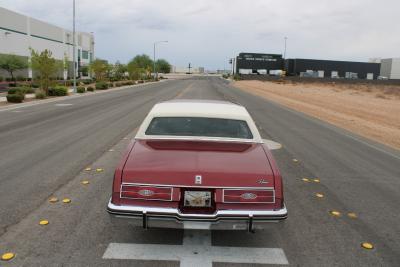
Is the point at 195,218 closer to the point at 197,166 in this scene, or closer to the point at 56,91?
the point at 197,166

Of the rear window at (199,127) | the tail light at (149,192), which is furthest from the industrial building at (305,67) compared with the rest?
the tail light at (149,192)

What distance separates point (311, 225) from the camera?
16.9ft

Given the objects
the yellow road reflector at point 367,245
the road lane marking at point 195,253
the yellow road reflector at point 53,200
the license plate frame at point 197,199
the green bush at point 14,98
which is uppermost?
the license plate frame at point 197,199

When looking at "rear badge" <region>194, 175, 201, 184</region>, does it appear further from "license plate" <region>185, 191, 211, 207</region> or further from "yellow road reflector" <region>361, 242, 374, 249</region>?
"yellow road reflector" <region>361, 242, 374, 249</region>

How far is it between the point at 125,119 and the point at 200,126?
38.9ft

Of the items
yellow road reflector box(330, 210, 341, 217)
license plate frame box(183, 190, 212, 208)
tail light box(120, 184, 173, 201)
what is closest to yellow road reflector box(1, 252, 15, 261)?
tail light box(120, 184, 173, 201)

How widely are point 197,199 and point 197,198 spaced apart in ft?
0.04

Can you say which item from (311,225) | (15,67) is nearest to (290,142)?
(311,225)

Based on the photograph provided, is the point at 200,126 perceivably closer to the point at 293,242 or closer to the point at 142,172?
the point at 142,172

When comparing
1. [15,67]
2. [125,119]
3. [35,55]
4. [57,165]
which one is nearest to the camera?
[57,165]

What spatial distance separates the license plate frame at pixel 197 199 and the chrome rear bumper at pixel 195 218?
113mm

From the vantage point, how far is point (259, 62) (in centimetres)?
14038

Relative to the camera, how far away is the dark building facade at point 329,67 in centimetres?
13400

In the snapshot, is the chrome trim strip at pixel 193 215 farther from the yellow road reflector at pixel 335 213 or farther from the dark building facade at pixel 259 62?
the dark building facade at pixel 259 62
